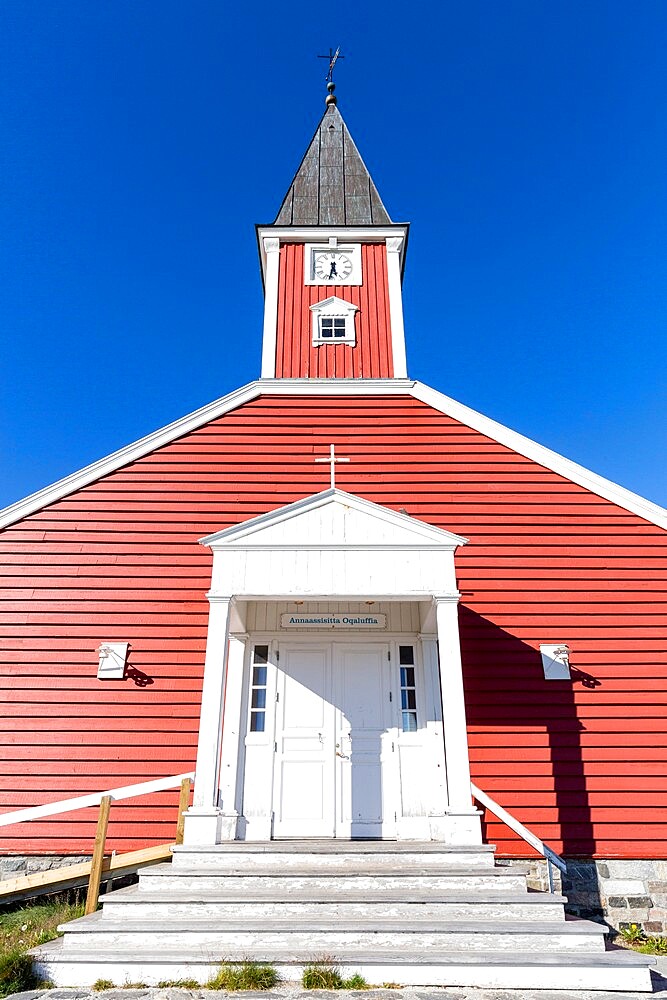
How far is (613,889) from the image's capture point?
6723mm

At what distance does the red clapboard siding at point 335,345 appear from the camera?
10164 mm

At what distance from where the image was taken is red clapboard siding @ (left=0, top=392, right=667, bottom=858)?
706cm

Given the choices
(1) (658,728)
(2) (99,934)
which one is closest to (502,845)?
(1) (658,728)

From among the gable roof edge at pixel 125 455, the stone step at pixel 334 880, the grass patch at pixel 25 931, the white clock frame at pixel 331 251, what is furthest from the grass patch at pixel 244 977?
the white clock frame at pixel 331 251

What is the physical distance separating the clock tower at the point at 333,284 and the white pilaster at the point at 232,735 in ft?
14.7

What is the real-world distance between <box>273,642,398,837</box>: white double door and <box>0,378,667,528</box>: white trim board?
130 inches

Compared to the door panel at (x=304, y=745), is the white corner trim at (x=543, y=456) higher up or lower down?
higher up

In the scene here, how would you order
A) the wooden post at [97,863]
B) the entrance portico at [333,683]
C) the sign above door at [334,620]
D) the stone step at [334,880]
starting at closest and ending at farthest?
the stone step at [334,880], the wooden post at [97,863], the entrance portico at [333,683], the sign above door at [334,620]

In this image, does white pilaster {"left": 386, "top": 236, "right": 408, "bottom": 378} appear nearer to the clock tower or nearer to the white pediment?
the clock tower

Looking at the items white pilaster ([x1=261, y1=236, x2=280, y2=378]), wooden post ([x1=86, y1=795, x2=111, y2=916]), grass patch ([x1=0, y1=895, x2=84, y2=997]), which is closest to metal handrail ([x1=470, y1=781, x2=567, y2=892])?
wooden post ([x1=86, y1=795, x2=111, y2=916])

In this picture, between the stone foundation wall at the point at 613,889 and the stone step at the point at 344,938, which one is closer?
the stone step at the point at 344,938

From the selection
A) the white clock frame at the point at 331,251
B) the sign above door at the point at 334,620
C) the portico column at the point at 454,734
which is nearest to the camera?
the portico column at the point at 454,734

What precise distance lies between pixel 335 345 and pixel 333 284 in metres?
1.39

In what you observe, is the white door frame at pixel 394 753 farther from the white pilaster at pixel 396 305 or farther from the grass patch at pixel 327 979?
the white pilaster at pixel 396 305
